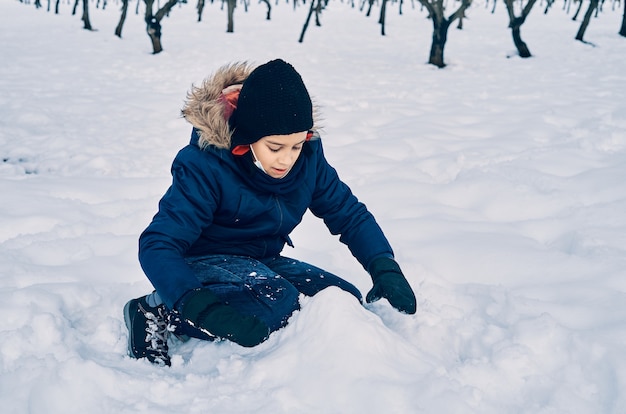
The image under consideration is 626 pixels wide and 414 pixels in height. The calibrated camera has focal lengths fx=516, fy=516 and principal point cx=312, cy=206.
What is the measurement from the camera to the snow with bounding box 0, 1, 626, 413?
1360 millimetres

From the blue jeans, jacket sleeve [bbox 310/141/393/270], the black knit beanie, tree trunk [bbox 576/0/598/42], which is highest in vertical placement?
tree trunk [bbox 576/0/598/42]

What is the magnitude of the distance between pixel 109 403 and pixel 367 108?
485 centimetres

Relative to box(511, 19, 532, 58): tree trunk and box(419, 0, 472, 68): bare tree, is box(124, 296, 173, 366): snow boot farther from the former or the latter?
box(511, 19, 532, 58): tree trunk

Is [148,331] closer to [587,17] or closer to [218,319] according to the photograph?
[218,319]

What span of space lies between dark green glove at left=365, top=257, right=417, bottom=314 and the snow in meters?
0.10

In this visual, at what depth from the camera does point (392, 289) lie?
5.49 ft

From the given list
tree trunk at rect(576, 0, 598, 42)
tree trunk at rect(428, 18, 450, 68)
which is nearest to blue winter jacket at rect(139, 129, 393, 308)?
tree trunk at rect(428, 18, 450, 68)

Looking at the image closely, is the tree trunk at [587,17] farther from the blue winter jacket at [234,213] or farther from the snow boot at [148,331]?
the snow boot at [148,331]

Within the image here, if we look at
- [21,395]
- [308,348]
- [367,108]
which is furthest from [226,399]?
[367,108]

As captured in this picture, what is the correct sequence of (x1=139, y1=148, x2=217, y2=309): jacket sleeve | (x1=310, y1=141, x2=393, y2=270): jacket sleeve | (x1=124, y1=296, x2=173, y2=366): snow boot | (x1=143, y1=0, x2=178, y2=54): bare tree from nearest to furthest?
(x1=139, y1=148, x2=217, y2=309): jacket sleeve, (x1=124, y1=296, x2=173, y2=366): snow boot, (x1=310, y1=141, x2=393, y2=270): jacket sleeve, (x1=143, y1=0, x2=178, y2=54): bare tree

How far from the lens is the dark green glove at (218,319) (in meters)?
1.41

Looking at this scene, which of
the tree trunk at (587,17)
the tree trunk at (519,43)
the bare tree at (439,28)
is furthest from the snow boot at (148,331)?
the tree trunk at (587,17)

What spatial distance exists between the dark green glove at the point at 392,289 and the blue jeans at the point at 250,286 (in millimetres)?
173

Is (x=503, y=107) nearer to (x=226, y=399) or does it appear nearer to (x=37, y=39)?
(x=226, y=399)
